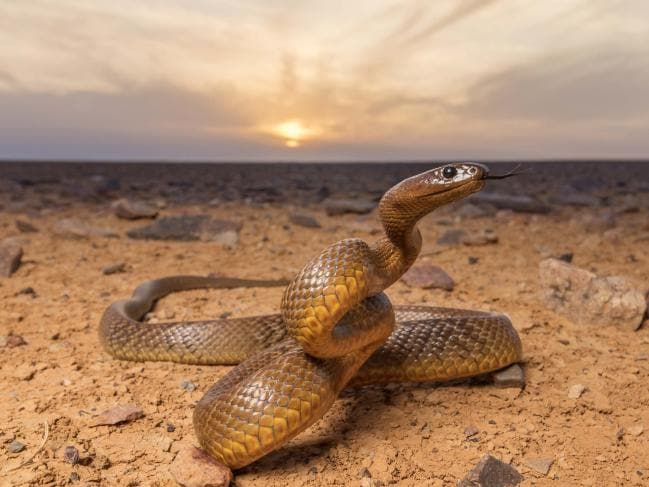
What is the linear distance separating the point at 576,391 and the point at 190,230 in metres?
7.82

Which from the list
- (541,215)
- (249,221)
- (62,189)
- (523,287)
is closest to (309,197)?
(249,221)

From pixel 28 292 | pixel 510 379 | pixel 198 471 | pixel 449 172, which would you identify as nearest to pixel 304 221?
pixel 28 292

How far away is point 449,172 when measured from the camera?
3553 millimetres

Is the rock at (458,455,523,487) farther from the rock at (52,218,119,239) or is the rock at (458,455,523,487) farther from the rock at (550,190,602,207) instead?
the rock at (550,190,602,207)

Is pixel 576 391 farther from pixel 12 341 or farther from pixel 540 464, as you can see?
pixel 12 341

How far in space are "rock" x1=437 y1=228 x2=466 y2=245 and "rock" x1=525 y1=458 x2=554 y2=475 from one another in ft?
21.8

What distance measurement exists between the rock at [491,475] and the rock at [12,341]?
4.31m

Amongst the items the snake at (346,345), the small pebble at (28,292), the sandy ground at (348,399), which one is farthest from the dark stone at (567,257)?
the small pebble at (28,292)

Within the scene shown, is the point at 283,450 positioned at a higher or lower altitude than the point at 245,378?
lower

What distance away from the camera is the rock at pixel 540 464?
128 inches

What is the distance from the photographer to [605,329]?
5.58 metres

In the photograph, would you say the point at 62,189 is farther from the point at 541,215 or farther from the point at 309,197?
the point at 541,215

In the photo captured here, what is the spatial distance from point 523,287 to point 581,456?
3.98m

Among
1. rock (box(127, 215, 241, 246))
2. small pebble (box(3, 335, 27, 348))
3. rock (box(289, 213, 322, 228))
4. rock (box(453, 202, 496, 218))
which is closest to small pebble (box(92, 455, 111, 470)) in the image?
small pebble (box(3, 335, 27, 348))
